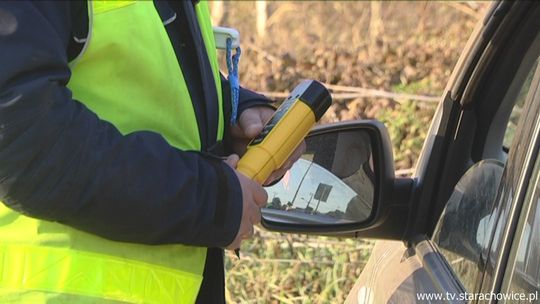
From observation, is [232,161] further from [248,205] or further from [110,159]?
[110,159]

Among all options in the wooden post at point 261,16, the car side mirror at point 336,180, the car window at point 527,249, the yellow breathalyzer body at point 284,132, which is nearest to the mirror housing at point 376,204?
the car side mirror at point 336,180

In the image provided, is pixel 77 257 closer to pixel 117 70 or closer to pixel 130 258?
pixel 130 258

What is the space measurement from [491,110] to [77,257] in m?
1.15

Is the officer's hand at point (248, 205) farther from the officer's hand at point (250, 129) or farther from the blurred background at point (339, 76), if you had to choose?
the blurred background at point (339, 76)

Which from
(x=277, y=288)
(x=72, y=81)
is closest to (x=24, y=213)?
(x=72, y=81)

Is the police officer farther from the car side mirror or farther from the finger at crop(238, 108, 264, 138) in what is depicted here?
the car side mirror

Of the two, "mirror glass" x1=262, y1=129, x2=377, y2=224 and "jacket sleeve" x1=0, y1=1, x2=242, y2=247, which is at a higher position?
"jacket sleeve" x1=0, y1=1, x2=242, y2=247

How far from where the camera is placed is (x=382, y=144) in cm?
232

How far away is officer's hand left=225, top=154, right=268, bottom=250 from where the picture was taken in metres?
1.57

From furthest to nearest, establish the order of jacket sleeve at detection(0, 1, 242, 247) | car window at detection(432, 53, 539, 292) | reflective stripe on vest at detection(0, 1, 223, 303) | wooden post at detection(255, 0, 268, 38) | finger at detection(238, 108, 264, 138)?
wooden post at detection(255, 0, 268, 38)
finger at detection(238, 108, 264, 138)
car window at detection(432, 53, 539, 292)
reflective stripe on vest at detection(0, 1, 223, 303)
jacket sleeve at detection(0, 1, 242, 247)

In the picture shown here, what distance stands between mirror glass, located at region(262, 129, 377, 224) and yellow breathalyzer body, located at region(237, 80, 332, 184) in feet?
2.13

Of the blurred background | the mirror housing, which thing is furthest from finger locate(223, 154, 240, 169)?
the blurred background

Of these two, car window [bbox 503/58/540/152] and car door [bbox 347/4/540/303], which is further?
car window [bbox 503/58/540/152]

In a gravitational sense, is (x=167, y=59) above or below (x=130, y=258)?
above
